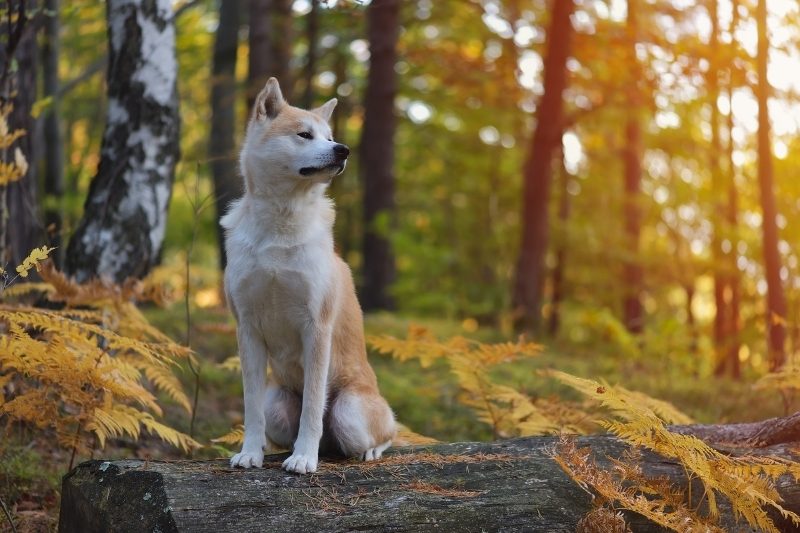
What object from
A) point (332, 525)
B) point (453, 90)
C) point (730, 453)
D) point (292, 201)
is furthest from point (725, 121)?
point (332, 525)

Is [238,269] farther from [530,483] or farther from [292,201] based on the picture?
[530,483]

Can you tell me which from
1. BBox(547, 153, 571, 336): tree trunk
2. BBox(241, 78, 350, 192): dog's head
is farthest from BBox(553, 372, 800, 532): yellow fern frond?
BBox(547, 153, 571, 336): tree trunk

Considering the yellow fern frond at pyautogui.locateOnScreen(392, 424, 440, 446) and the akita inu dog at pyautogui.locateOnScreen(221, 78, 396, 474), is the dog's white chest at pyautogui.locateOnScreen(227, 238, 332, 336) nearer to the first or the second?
the akita inu dog at pyautogui.locateOnScreen(221, 78, 396, 474)

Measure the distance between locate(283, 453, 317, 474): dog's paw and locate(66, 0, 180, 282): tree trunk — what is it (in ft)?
8.34

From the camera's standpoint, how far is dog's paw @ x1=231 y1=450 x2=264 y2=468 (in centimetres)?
417

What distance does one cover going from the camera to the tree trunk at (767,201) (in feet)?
31.1

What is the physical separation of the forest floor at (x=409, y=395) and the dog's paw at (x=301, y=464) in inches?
44.2

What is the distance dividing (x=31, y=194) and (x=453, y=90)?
10213 millimetres

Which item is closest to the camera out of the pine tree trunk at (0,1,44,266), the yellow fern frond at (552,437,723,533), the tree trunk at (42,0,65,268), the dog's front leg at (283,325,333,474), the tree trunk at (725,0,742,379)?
the yellow fern frond at (552,437,723,533)

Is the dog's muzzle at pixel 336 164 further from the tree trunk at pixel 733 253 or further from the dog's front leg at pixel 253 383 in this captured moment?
the tree trunk at pixel 733 253

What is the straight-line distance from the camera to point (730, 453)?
4.64 metres

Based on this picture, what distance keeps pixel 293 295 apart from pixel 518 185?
39.5ft

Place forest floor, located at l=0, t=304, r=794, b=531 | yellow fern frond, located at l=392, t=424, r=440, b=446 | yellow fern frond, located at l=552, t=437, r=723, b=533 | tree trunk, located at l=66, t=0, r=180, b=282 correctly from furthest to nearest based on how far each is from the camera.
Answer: tree trunk, located at l=66, t=0, r=180, b=282 → yellow fern frond, located at l=392, t=424, r=440, b=446 → forest floor, located at l=0, t=304, r=794, b=531 → yellow fern frond, located at l=552, t=437, r=723, b=533

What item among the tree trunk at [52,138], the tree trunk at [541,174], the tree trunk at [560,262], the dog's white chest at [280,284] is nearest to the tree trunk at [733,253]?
the tree trunk at [541,174]
